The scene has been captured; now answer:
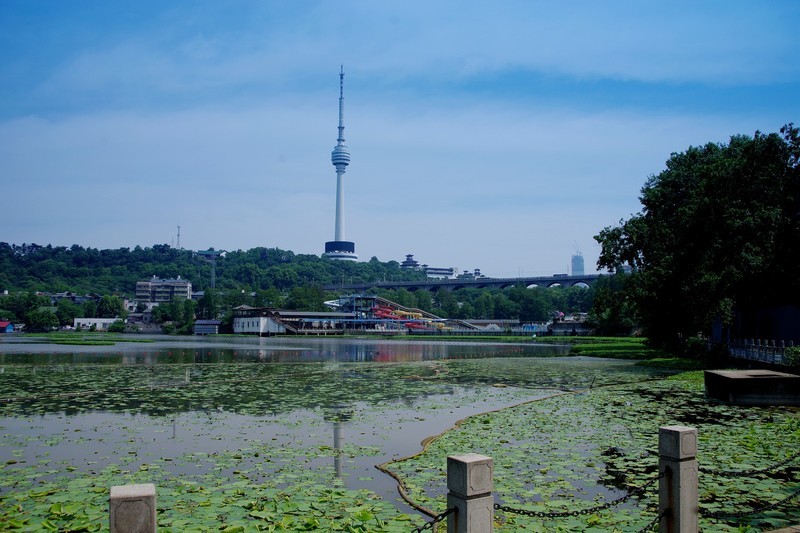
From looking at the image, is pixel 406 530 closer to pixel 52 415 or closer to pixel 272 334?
pixel 52 415

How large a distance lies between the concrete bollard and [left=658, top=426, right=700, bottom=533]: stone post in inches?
211

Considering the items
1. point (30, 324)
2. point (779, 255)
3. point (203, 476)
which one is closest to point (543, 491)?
point (203, 476)

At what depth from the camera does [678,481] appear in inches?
283

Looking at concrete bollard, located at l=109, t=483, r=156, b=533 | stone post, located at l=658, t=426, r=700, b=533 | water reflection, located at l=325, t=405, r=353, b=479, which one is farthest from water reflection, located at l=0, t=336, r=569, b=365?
concrete bollard, located at l=109, t=483, r=156, b=533

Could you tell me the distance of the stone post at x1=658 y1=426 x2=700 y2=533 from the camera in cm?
718

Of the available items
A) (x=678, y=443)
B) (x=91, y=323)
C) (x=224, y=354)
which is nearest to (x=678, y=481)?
(x=678, y=443)

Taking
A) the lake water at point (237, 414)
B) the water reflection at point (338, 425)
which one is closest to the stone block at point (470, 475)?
the lake water at point (237, 414)

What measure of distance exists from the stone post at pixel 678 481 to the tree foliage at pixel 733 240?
27.5 metres

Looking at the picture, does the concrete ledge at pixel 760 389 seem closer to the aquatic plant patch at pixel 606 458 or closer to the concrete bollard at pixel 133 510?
the aquatic plant patch at pixel 606 458

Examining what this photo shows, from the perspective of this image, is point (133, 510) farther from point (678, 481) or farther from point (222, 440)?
point (222, 440)

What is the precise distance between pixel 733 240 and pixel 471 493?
3111 cm

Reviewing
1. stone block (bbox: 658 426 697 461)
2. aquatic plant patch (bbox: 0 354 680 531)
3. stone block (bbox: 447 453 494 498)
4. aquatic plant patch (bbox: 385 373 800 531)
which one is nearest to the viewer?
stone block (bbox: 447 453 494 498)

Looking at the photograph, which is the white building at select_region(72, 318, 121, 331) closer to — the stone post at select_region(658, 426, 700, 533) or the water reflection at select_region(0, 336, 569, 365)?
the water reflection at select_region(0, 336, 569, 365)

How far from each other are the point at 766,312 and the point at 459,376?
23604 millimetres
